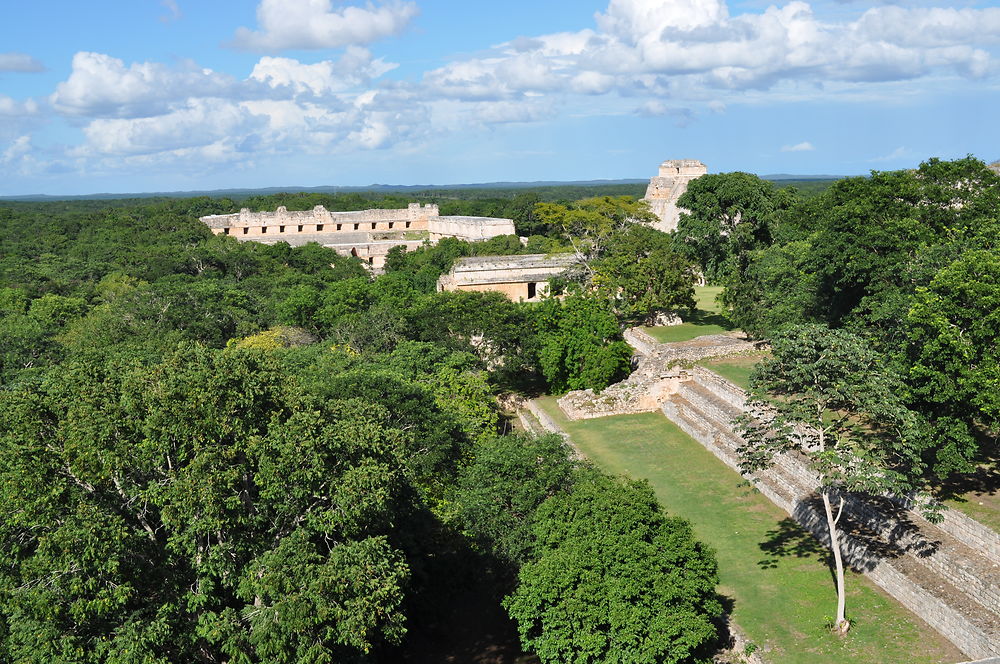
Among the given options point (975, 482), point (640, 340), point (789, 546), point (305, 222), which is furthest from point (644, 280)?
point (305, 222)

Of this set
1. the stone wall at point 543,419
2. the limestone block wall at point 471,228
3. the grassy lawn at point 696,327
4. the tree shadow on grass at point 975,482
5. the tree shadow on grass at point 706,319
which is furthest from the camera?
the limestone block wall at point 471,228

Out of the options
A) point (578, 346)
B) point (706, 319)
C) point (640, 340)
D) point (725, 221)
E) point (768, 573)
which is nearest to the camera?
point (768, 573)

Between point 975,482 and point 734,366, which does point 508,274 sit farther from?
point 975,482

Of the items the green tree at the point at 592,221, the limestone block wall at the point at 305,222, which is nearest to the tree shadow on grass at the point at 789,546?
the green tree at the point at 592,221

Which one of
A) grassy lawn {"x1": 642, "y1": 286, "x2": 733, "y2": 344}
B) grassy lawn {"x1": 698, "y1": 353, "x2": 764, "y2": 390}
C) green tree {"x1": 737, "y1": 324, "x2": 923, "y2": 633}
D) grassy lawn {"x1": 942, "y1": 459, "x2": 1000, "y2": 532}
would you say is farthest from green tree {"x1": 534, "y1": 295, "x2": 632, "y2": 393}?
green tree {"x1": 737, "y1": 324, "x2": 923, "y2": 633}

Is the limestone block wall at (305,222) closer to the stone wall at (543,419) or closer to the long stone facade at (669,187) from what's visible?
the long stone facade at (669,187)

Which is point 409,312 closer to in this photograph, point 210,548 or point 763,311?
point 763,311
